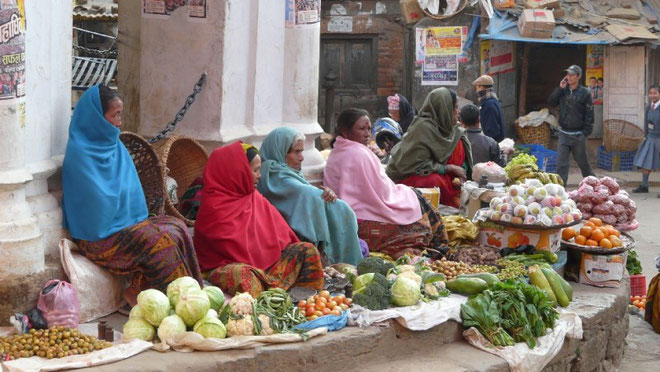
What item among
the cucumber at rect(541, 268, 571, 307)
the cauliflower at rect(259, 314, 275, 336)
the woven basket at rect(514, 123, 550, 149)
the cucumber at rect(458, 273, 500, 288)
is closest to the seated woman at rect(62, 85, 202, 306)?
the cauliflower at rect(259, 314, 275, 336)

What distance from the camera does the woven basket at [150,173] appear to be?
721 centimetres

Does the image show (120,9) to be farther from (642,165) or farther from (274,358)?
(642,165)

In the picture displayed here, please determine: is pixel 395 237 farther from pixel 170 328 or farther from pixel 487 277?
pixel 170 328

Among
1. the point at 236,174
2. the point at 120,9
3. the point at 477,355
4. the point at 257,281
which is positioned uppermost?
the point at 120,9

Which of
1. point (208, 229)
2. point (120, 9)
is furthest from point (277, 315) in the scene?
point (120, 9)

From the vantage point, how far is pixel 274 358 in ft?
19.4

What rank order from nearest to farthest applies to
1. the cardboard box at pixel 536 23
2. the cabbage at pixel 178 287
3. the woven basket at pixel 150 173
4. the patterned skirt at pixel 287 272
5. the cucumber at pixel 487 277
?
the cabbage at pixel 178 287
the patterned skirt at pixel 287 272
the woven basket at pixel 150 173
the cucumber at pixel 487 277
the cardboard box at pixel 536 23

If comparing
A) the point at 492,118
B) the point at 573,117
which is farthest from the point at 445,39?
the point at 492,118

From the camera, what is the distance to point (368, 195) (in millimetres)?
8336

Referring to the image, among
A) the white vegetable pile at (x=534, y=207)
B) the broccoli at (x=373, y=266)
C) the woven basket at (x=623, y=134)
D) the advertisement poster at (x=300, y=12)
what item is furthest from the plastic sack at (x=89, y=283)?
the woven basket at (x=623, y=134)

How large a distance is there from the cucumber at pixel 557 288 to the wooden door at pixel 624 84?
36.4ft

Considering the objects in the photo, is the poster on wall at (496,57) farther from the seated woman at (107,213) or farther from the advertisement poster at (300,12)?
the seated woman at (107,213)

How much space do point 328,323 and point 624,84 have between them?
13187mm

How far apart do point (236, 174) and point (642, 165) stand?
10.8m
